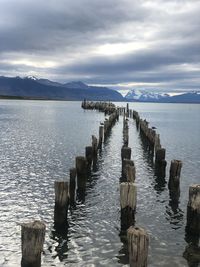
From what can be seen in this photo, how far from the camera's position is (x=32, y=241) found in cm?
1048

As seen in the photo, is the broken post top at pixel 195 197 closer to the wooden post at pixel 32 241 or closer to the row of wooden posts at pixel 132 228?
the row of wooden posts at pixel 132 228

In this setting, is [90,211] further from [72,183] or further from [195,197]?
[195,197]

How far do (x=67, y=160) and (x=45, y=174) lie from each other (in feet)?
18.2

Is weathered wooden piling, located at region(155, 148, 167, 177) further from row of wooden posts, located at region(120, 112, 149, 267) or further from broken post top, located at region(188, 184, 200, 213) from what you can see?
broken post top, located at region(188, 184, 200, 213)

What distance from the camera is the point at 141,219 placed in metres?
17.0

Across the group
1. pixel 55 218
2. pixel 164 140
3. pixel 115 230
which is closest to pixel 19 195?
pixel 55 218

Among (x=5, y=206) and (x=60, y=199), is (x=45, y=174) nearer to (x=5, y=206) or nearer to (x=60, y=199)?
(x=5, y=206)

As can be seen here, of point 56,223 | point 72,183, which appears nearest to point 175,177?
point 72,183

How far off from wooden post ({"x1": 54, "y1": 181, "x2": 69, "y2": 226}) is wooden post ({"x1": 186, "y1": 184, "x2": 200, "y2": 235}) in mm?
4741

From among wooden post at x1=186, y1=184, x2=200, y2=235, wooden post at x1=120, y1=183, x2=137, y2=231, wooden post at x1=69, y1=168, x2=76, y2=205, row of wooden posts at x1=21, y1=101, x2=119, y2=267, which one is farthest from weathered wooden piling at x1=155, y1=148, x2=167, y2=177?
wooden post at x1=120, y1=183, x2=137, y2=231

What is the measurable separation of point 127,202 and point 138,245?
4.50 m

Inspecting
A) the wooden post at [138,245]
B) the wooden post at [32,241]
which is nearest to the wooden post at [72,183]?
the wooden post at [32,241]

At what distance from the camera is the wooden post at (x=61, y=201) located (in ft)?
48.1

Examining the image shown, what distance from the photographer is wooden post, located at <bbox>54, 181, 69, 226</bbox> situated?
1467 centimetres
